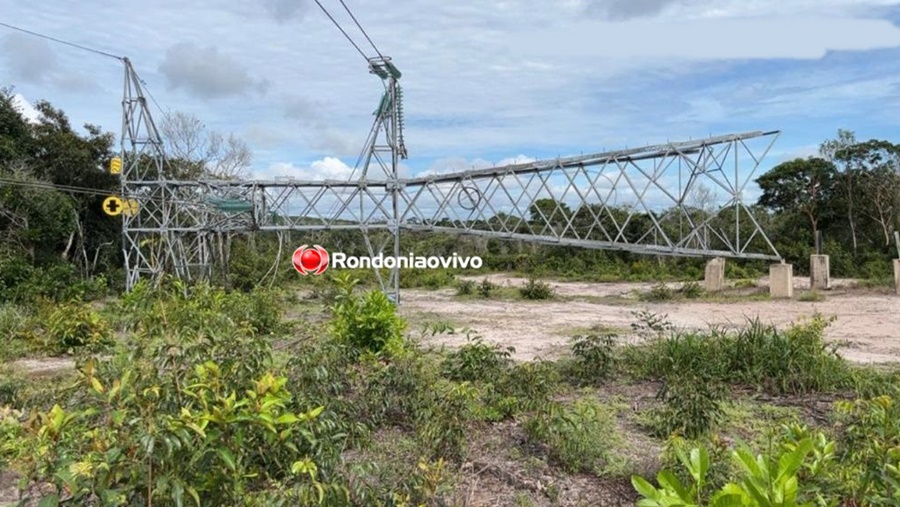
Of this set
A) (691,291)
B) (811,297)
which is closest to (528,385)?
(811,297)

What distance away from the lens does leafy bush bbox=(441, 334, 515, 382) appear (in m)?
5.50

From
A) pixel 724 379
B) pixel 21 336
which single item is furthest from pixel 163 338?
pixel 21 336

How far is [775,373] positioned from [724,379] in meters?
0.45

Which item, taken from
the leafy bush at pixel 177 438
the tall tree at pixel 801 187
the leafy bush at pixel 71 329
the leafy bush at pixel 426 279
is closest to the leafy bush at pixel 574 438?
the leafy bush at pixel 177 438

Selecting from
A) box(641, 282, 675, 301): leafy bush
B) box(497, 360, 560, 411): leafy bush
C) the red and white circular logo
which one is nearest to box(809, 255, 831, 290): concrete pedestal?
box(641, 282, 675, 301): leafy bush

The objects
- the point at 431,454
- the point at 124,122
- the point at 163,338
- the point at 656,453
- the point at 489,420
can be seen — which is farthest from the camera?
the point at 124,122

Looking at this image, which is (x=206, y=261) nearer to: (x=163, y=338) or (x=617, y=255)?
(x=163, y=338)

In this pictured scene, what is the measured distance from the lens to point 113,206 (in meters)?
14.9

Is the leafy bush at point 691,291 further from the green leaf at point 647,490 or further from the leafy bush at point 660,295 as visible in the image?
the green leaf at point 647,490

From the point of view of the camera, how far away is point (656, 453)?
3.83 m

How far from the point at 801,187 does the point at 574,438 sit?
75.2 feet

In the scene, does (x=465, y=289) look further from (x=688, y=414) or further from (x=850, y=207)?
(x=850, y=207)

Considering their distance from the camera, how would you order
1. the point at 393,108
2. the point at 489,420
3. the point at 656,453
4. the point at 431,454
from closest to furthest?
1. the point at 431,454
2. the point at 656,453
3. the point at 489,420
4. the point at 393,108

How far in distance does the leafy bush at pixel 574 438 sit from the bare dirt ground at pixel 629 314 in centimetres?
324
